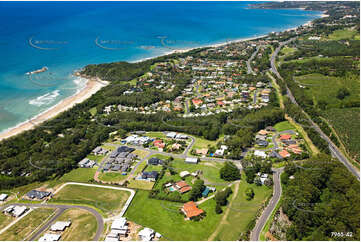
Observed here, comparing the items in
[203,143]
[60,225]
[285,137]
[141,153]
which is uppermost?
[60,225]

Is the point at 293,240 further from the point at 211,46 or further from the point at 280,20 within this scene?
the point at 280,20

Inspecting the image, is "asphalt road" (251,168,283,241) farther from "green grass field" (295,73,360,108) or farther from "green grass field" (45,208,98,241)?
"green grass field" (295,73,360,108)

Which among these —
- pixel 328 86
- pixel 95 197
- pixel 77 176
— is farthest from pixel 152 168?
pixel 328 86

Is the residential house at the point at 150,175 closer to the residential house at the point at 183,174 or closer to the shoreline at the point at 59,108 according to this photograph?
the residential house at the point at 183,174

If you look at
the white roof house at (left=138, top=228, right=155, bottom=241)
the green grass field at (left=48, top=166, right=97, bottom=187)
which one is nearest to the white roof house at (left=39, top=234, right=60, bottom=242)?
the white roof house at (left=138, top=228, right=155, bottom=241)

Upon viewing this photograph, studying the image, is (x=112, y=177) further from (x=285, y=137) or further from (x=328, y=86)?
(x=328, y=86)
